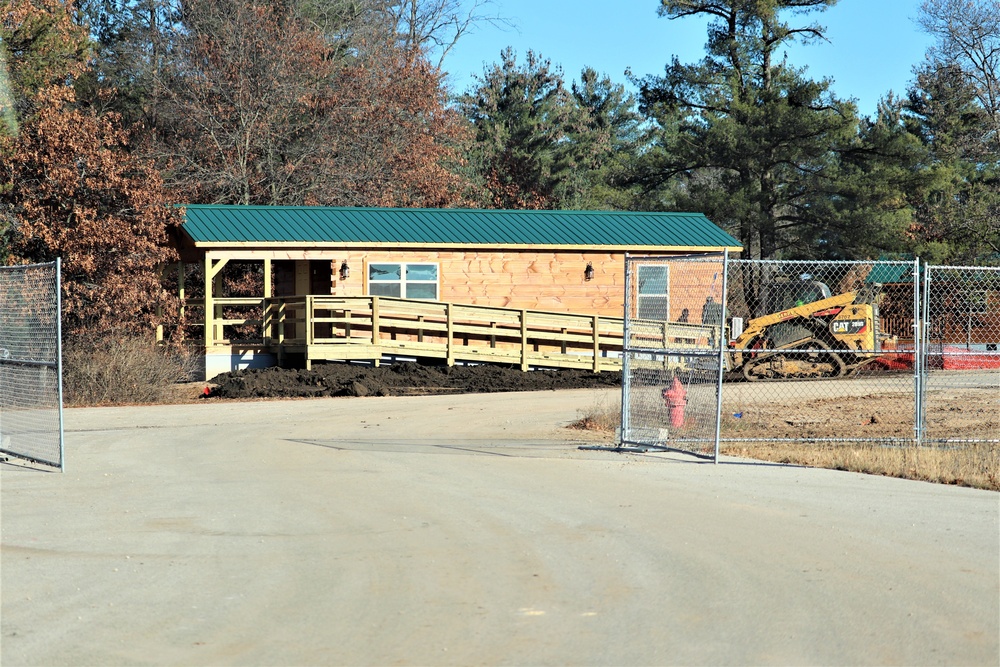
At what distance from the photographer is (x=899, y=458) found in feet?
38.9

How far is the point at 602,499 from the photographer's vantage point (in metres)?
9.95

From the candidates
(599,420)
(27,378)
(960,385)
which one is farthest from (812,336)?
(27,378)

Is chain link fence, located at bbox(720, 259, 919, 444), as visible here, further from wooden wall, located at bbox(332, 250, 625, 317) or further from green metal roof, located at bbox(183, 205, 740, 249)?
wooden wall, located at bbox(332, 250, 625, 317)

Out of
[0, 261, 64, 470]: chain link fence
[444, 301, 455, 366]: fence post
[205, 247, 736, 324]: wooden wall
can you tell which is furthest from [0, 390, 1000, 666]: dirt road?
[205, 247, 736, 324]: wooden wall

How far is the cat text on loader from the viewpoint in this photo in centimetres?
2372

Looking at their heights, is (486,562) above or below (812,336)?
below

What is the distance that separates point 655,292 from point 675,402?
44.0 ft

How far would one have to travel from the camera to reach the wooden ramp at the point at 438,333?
77.3 ft

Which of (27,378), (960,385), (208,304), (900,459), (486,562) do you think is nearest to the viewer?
(486,562)

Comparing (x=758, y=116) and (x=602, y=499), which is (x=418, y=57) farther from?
(x=602, y=499)

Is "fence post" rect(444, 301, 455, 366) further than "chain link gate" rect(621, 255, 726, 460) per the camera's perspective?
Yes

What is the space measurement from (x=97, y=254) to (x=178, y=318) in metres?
2.62

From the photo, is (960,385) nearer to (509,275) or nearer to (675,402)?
(675,402)

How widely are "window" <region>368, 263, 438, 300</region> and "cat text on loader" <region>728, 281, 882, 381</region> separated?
670 cm
